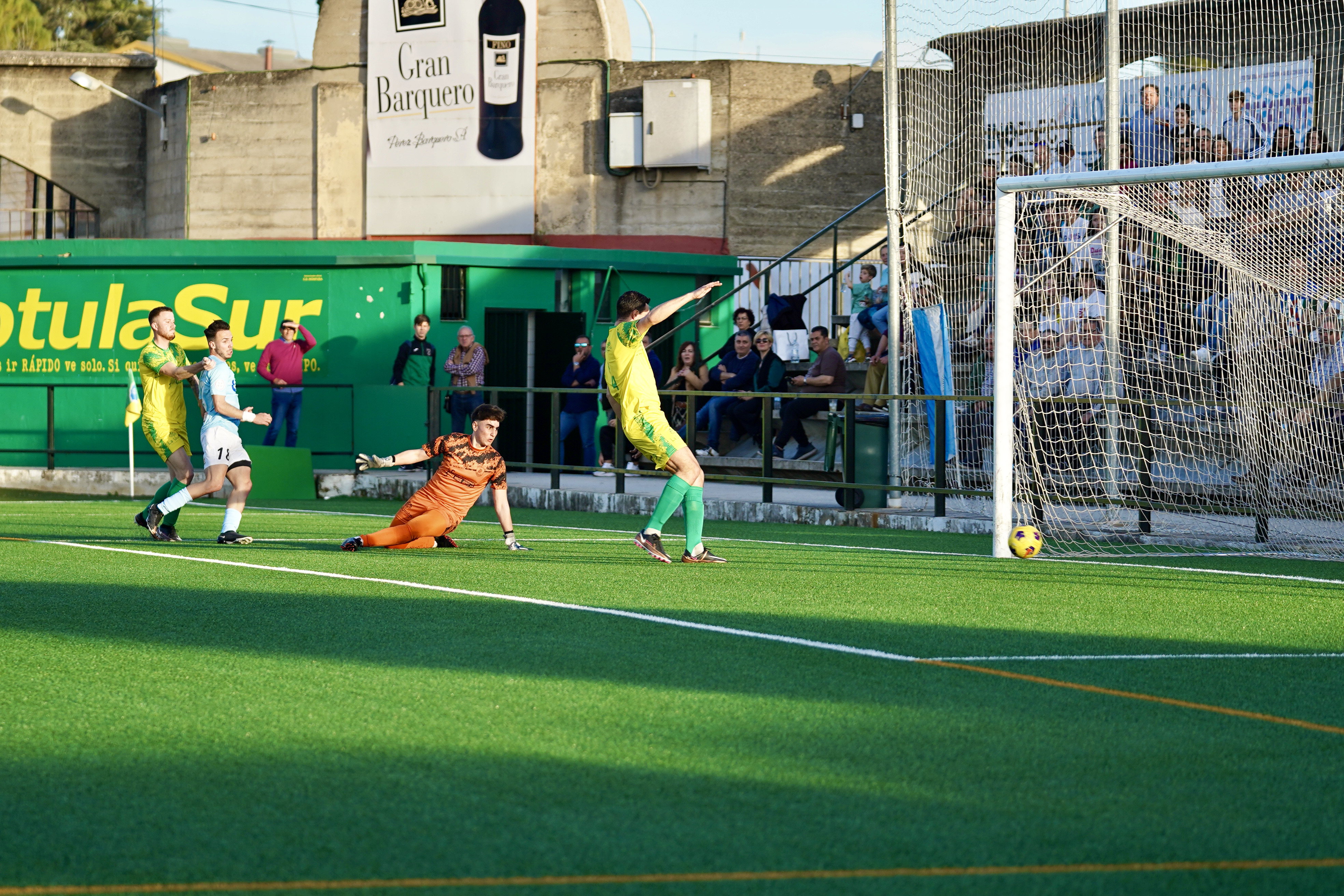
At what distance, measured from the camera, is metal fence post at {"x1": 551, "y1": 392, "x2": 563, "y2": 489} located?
18.4 meters

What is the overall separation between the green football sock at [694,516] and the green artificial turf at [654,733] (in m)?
0.87

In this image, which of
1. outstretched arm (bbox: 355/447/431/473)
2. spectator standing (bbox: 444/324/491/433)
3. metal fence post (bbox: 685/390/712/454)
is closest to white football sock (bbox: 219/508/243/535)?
outstretched arm (bbox: 355/447/431/473)

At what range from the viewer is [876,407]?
16719 mm

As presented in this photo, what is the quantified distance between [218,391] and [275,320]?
10.1 meters

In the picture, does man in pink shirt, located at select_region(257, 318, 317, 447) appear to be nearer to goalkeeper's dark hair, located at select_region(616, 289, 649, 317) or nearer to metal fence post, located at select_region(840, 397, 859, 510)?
metal fence post, located at select_region(840, 397, 859, 510)

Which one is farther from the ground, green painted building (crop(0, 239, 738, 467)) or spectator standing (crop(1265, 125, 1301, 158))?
spectator standing (crop(1265, 125, 1301, 158))

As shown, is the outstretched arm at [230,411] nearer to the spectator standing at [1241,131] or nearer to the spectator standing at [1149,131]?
the spectator standing at [1149,131]

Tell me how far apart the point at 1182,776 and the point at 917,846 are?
48.5 inches

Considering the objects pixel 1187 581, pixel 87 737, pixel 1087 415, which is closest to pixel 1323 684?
pixel 1187 581

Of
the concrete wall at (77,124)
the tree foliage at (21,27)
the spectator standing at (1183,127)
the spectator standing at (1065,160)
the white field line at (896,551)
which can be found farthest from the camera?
the tree foliage at (21,27)

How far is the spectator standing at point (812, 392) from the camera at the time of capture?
722 inches

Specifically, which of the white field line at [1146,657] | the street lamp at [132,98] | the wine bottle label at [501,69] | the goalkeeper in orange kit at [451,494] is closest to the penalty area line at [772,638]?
the white field line at [1146,657]

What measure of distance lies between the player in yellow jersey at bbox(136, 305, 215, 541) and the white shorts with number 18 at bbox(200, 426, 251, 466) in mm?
247

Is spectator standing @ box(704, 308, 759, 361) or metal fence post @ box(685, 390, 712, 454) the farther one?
spectator standing @ box(704, 308, 759, 361)
